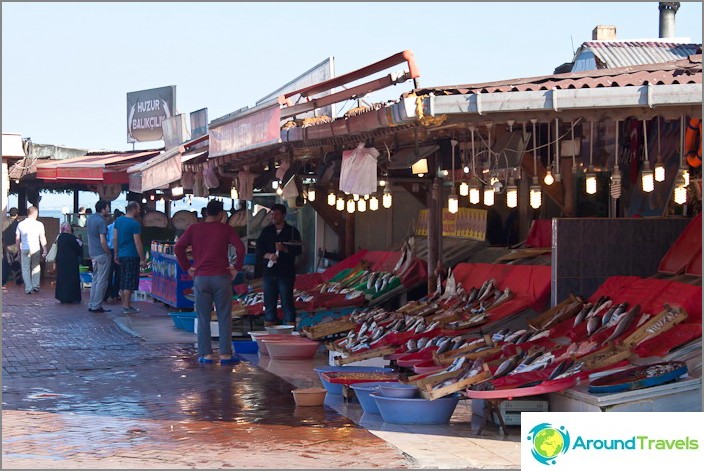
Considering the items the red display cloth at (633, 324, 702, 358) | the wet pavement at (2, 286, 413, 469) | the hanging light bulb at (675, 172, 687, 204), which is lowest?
the wet pavement at (2, 286, 413, 469)

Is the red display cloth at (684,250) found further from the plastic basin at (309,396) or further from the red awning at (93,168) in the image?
the red awning at (93,168)

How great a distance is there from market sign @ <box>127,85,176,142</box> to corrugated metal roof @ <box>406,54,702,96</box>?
23.8 meters

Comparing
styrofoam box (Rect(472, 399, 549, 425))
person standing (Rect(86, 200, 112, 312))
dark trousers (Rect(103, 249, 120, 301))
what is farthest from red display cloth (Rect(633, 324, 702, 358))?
dark trousers (Rect(103, 249, 120, 301))

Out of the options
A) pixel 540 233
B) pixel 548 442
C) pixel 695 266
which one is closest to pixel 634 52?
pixel 540 233

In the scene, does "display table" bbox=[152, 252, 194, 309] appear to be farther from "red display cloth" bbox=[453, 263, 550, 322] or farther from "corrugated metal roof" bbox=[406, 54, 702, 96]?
"corrugated metal roof" bbox=[406, 54, 702, 96]

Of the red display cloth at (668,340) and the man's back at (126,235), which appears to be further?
→ the man's back at (126,235)

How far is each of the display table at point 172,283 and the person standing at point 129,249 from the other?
0.54m

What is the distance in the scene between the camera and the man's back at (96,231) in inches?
739

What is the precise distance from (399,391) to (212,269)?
415 cm

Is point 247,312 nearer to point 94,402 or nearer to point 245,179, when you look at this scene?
point 245,179

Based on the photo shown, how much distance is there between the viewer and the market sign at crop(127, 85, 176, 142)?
32125 mm

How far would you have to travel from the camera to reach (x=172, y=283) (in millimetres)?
18859

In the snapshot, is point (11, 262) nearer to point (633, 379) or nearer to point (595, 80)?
point (595, 80)

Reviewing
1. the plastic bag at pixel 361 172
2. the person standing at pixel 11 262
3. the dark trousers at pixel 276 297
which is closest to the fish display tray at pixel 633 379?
the plastic bag at pixel 361 172
